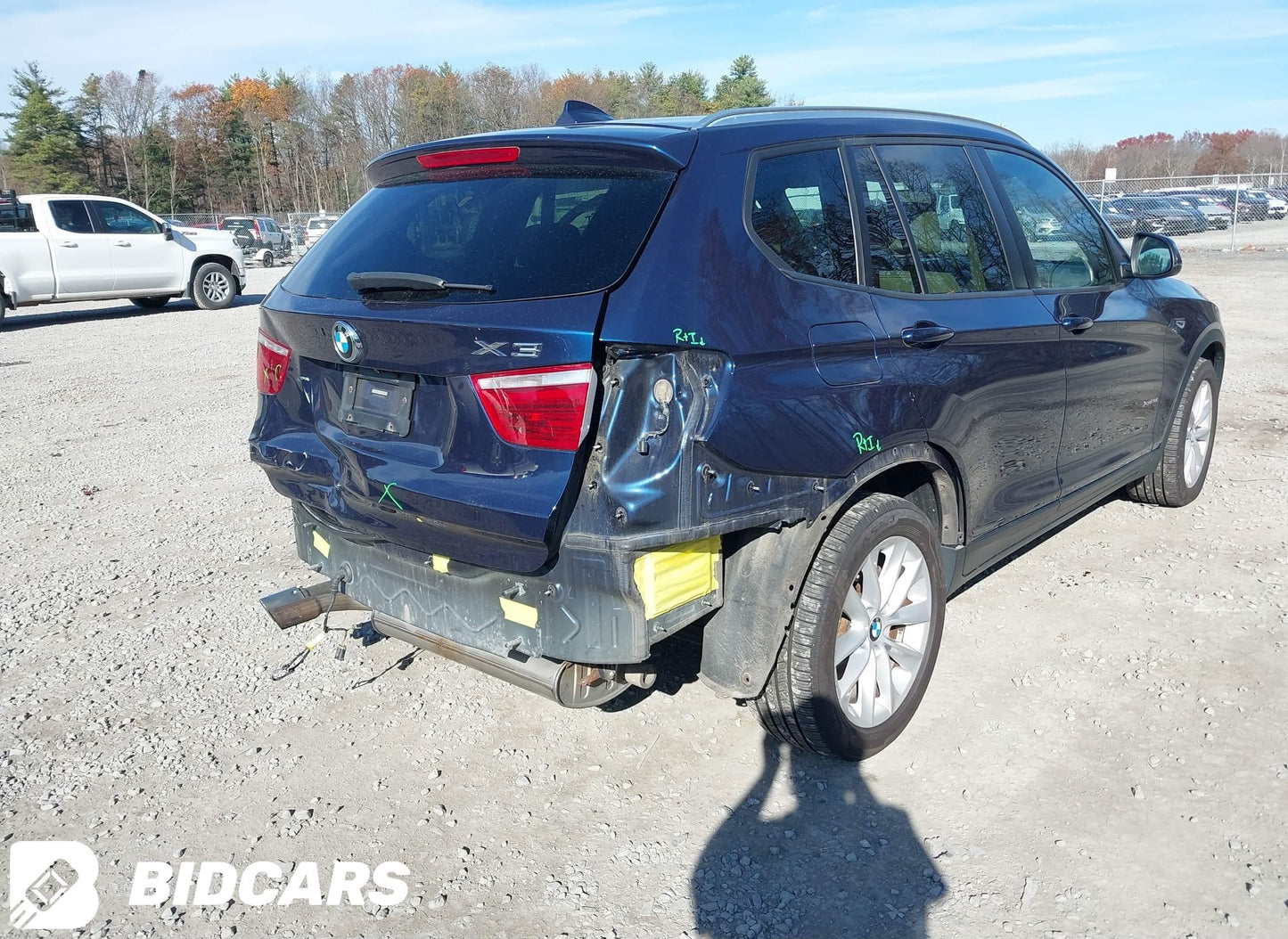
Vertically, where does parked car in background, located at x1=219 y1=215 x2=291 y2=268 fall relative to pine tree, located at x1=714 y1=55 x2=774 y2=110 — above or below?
below

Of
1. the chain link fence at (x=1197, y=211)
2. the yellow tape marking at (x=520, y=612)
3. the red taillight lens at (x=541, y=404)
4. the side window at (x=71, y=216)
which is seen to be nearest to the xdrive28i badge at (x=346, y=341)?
the red taillight lens at (x=541, y=404)

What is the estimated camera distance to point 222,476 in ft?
22.1

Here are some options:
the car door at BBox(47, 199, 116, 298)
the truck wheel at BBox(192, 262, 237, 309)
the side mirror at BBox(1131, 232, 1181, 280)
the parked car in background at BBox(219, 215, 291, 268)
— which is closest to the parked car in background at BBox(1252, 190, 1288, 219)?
the truck wheel at BBox(192, 262, 237, 309)

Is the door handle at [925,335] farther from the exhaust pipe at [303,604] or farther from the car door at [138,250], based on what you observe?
the car door at [138,250]

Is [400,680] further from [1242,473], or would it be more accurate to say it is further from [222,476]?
[1242,473]

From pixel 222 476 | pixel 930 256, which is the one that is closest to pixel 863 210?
pixel 930 256

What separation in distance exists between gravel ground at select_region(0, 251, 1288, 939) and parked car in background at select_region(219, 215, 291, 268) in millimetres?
27819

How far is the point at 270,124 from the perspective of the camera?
6394 cm

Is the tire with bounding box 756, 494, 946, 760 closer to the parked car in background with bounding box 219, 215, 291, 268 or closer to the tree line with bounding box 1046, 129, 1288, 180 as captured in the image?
the parked car in background with bounding box 219, 215, 291, 268

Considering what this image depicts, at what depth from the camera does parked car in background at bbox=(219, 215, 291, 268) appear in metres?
30.9

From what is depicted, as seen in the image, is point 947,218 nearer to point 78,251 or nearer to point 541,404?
point 541,404

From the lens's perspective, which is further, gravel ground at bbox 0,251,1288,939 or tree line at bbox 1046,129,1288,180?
tree line at bbox 1046,129,1288,180

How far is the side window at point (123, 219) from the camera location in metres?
16.3

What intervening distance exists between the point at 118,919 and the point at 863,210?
295 cm
